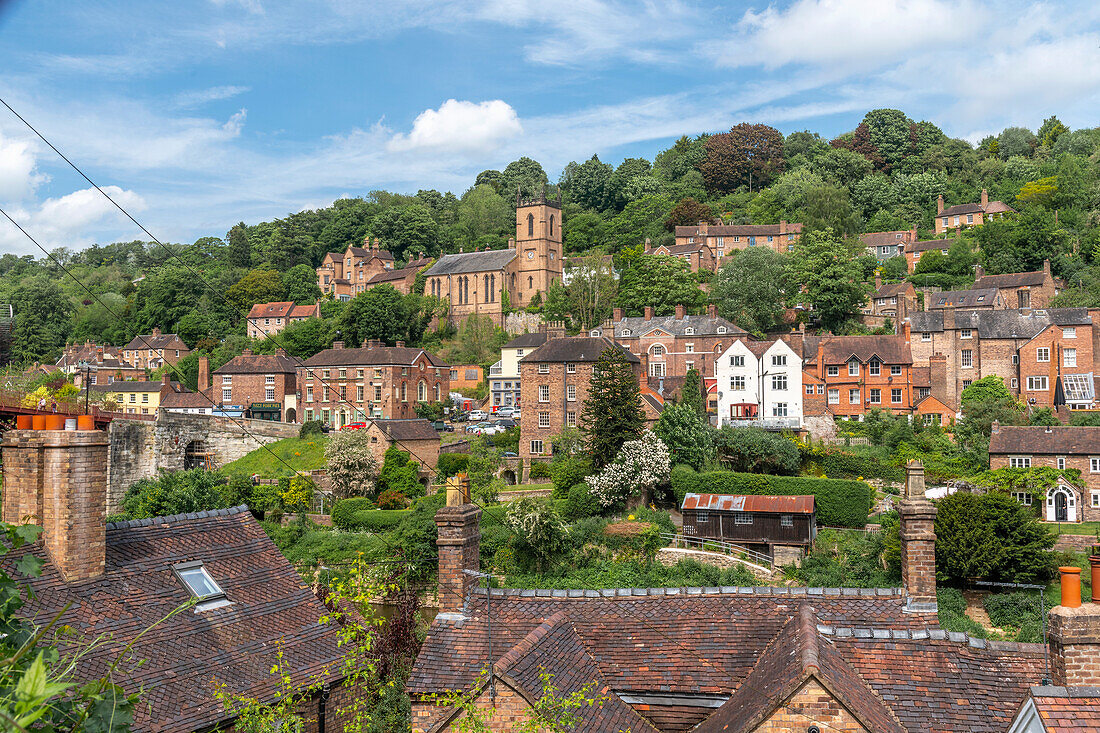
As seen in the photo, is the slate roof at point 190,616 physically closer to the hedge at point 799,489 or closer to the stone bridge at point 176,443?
the hedge at point 799,489

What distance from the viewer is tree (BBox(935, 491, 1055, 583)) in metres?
28.2

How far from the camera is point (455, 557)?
36.7 ft

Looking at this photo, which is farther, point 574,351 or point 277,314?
point 277,314

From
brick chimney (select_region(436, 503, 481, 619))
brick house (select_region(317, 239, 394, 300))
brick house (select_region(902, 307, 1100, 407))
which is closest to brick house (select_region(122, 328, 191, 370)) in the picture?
brick house (select_region(317, 239, 394, 300))

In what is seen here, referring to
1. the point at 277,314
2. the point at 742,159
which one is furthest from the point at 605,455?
the point at 742,159

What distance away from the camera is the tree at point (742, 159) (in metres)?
108

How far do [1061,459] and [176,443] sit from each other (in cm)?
4883

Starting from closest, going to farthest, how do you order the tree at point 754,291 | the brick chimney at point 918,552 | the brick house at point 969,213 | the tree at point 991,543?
the brick chimney at point 918,552
the tree at point 991,543
the tree at point 754,291
the brick house at point 969,213

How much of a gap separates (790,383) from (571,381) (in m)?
13.7

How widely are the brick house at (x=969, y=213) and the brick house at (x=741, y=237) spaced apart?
49.5 feet

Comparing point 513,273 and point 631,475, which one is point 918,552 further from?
point 513,273

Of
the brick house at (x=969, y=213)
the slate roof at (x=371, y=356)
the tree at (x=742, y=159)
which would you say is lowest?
the slate roof at (x=371, y=356)

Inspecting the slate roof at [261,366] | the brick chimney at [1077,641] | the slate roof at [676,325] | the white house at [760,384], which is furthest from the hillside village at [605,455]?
the slate roof at [261,366]

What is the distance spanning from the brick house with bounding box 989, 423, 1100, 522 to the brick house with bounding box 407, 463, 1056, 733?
3138 centimetres
